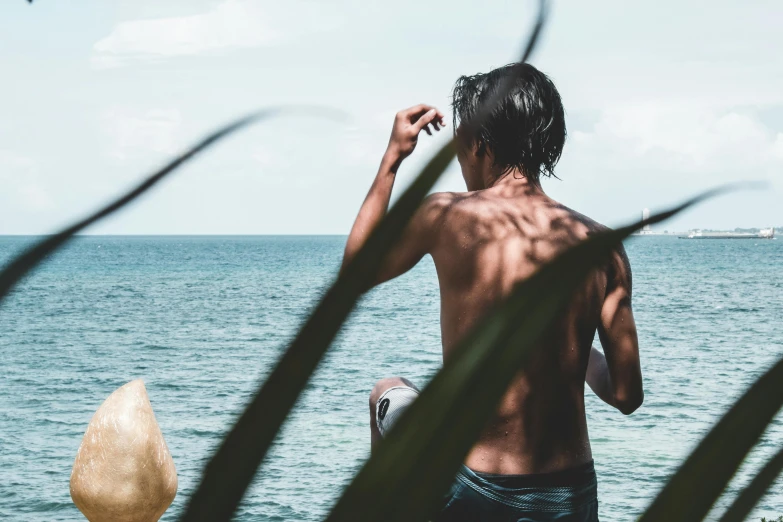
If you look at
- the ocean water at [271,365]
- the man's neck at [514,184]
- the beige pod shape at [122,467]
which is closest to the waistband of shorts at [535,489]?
the ocean water at [271,365]

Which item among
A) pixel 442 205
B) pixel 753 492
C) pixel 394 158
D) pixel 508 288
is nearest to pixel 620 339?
pixel 508 288

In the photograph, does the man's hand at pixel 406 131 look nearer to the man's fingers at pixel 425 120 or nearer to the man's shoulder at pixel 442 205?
the man's fingers at pixel 425 120

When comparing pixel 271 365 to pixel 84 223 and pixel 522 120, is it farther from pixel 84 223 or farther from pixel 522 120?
pixel 522 120

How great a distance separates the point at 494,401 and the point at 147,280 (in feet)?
274

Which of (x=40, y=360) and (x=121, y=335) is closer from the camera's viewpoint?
(x=40, y=360)

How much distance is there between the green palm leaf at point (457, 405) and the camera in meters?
0.29

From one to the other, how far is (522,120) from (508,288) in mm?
421

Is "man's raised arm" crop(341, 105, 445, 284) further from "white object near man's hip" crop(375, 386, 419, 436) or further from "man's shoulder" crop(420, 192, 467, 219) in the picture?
"white object near man's hip" crop(375, 386, 419, 436)

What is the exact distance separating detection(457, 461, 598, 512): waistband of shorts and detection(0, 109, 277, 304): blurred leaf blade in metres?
1.65

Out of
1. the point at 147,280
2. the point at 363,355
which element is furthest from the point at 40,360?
the point at 147,280

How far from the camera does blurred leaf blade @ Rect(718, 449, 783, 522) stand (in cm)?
32

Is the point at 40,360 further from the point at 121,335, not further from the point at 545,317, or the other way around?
the point at 545,317

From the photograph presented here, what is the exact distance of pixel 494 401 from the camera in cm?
30

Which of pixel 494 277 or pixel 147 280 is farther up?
pixel 494 277
